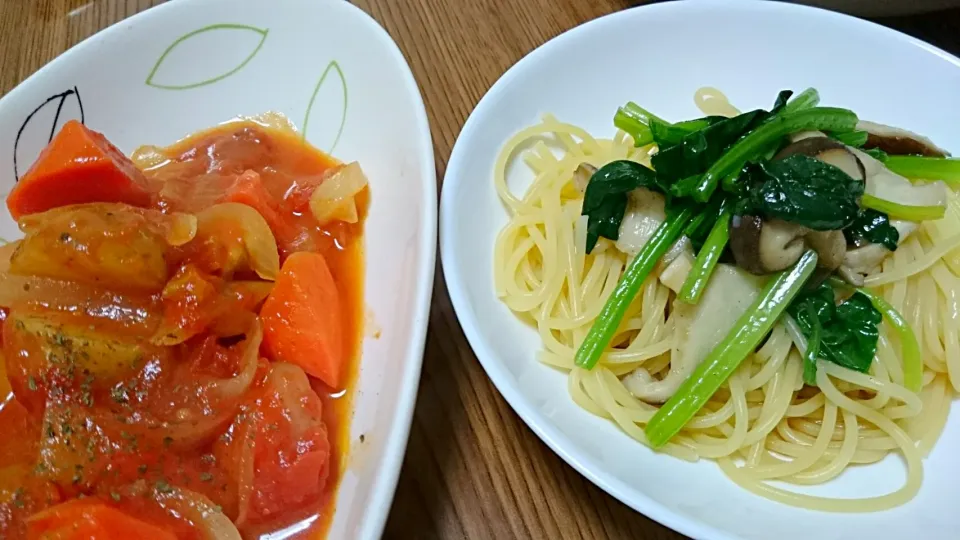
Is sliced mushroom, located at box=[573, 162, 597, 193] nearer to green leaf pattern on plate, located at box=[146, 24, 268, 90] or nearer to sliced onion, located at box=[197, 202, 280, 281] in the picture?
sliced onion, located at box=[197, 202, 280, 281]

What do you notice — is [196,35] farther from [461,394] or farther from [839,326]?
[839,326]

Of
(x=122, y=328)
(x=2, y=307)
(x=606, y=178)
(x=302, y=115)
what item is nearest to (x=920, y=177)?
(x=606, y=178)

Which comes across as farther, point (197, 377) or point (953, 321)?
point (953, 321)

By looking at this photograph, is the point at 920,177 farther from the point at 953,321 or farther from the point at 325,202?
the point at 325,202

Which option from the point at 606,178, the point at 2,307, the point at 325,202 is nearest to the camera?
the point at 2,307

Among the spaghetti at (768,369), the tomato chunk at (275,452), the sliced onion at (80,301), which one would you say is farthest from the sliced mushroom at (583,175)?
the sliced onion at (80,301)
